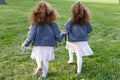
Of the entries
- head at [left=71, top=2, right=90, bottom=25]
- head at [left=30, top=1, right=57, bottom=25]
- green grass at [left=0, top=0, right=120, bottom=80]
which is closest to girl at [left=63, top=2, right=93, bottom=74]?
head at [left=71, top=2, right=90, bottom=25]

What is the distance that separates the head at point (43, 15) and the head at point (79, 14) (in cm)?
54

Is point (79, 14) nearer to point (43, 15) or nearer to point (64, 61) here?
point (43, 15)

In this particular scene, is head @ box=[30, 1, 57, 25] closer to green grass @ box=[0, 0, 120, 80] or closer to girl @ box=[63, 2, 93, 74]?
girl @ box=[63, 2, 93, 74]

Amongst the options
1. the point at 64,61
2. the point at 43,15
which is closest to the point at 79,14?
the point at 43,15

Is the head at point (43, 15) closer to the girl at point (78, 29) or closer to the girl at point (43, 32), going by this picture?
the girl at point (43, 32)

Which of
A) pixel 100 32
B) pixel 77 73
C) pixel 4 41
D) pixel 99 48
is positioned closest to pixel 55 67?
pixel 77 73

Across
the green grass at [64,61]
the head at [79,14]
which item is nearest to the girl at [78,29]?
the head at [79,14]

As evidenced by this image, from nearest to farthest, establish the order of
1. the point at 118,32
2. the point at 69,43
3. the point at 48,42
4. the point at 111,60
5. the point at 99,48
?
the point at 48,42 < the point at 69,43 < the point at 111,60 < the point at 99,48 < the point at 118,32

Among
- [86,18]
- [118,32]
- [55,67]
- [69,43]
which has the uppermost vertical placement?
[86,18]

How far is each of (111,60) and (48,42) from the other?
2.26 m

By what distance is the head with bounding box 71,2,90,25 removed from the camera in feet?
24.7

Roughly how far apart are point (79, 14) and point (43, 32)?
2.97ft

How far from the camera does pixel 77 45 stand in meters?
7.75

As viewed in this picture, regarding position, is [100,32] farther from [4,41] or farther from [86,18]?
[86,18]
